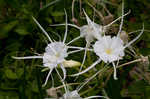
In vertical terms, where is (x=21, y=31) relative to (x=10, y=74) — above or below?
above

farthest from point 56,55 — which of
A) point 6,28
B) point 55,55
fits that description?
point 6,28

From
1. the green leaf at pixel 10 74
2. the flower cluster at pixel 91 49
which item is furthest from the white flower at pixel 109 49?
the green leaf at pixel 10 74

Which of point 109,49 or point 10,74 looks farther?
point 10,74

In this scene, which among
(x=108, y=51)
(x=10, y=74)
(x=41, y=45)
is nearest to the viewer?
(x=108, y=51)

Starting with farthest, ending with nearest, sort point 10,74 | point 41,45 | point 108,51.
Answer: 1. point 41,45
2. point 10,74
3. point 108,51

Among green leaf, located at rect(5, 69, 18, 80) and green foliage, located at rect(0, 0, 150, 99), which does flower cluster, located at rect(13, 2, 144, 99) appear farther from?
green leaf, located at rect(5, 69, 18, 80)

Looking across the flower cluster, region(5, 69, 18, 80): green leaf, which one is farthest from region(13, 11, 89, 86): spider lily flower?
region(5, 69, 18, 80): green leaf

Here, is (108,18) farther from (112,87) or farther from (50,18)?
(50,18)

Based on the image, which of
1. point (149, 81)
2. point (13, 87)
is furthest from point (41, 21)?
point (149, 81)

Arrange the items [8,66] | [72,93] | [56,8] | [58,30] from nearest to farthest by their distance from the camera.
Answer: [72,93] < [58,30] < [8,66] < [56,8]

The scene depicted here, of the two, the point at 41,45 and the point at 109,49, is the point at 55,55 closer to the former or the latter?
the point at 109,49

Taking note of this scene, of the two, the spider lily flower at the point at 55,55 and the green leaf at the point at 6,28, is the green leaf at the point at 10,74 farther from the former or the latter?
the spider lily flower at the point at 55,55
